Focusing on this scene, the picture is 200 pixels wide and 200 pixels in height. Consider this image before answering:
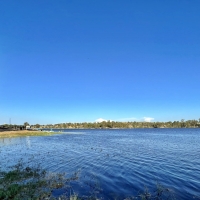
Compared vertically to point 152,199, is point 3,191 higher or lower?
higher

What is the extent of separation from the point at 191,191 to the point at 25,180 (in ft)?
50.5

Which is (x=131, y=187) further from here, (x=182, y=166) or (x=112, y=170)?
(x=182, y=166)

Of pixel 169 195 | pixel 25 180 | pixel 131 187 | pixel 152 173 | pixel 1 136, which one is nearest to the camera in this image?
pixel 169 195

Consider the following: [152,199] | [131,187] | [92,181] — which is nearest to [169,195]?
[152,199]

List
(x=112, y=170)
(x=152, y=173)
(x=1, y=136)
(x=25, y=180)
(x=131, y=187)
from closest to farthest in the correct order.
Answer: (x=131, y=187)
(x=25, y=180)
(x=152, y=173)
(x=112, y=170)
(x=1, y=136)

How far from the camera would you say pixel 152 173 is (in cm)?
2253

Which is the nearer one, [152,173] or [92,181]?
[92,181]

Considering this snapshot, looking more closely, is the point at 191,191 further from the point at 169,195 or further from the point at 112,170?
the point at 112,170

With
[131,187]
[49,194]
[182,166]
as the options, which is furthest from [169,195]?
[182,166]

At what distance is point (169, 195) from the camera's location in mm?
15422

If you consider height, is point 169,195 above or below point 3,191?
below

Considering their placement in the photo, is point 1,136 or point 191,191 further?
point 1,136

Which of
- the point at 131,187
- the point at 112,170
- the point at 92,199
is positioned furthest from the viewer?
the point at 112,170

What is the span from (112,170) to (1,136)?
2763 inches
